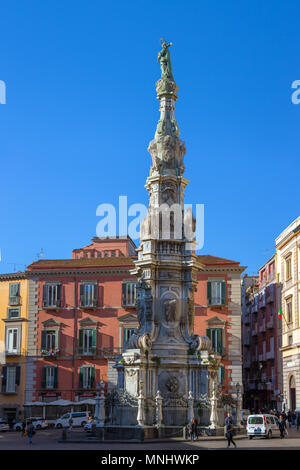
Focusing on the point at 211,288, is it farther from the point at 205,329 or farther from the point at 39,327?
the point at 39,327

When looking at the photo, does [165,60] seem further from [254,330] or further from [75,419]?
[254,330]

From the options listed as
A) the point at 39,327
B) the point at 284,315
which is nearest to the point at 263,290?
the point at 284,315

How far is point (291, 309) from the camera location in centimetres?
5588

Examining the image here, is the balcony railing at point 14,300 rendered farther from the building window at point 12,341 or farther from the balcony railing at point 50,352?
the balcony railing at point 50,352

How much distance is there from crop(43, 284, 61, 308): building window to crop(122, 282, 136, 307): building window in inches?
225

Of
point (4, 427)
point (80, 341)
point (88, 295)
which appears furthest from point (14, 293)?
point (4, 427)

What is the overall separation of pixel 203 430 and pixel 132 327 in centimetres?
2563

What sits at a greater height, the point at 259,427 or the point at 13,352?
the point at 13,352

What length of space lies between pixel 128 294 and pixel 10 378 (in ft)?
41.0

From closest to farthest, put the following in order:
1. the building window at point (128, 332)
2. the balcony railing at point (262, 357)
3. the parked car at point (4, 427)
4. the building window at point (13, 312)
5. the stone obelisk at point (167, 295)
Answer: the stone obelisk at point (167, 295) < the parked car at point (4, 427) < the building window at point (128, 332) < the building window at point (13, 312) < the balcony railing at point (262, 357)

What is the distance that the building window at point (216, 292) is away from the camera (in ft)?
187

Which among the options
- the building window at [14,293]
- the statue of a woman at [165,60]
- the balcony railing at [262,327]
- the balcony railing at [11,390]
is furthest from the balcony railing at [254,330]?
the statue of a woman at [165,60]

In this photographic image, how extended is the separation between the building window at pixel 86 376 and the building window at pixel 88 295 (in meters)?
5.33

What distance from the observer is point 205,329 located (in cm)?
5662
